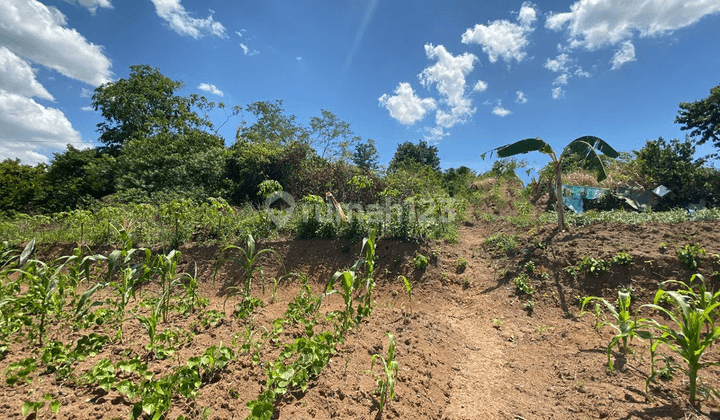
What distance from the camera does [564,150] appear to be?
7145 millimetres

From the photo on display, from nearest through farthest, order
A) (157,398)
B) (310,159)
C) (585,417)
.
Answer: (157,398)
(585,417)
(310,159)

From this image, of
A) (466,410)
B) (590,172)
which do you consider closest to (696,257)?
(466,410)

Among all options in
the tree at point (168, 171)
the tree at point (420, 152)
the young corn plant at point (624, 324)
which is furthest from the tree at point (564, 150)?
the tree at point (420, 152)

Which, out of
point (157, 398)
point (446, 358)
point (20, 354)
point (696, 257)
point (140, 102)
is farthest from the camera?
point (140, 102)

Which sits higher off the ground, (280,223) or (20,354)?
(280,223)

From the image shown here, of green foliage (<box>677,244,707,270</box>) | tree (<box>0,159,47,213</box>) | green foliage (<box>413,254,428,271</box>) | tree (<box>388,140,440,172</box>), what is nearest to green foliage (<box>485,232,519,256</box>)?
green foliage (<box>413,254,428,271</box>)

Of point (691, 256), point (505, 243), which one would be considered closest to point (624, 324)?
point (691, 256)

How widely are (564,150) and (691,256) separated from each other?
356 cm

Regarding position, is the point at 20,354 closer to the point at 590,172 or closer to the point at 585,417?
the point at 585,417

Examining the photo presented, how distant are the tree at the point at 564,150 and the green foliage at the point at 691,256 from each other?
90.4 inches

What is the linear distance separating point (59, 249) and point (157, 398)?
833cm

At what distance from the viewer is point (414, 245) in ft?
18.8

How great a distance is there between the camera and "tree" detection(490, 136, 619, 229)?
22.7 ft

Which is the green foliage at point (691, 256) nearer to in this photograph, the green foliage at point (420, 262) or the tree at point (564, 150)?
the tree at point (564, 150)
